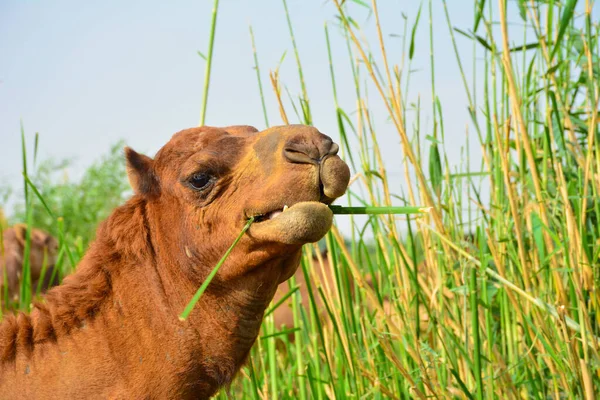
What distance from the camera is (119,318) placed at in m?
2.86

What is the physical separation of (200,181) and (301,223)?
596mm

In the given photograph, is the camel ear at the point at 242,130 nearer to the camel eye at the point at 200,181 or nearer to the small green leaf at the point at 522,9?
the camel eye at the point at 200,181

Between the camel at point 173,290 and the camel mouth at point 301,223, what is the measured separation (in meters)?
0.04

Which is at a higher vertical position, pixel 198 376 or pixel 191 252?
pixel 191 252

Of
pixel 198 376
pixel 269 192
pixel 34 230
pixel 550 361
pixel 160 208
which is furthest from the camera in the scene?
pixel 34 230

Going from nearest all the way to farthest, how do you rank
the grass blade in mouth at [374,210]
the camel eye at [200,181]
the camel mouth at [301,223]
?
the camel mouth at [301,223]
the grass blade in mouth at [374,210]
the camel eye at [200,181]

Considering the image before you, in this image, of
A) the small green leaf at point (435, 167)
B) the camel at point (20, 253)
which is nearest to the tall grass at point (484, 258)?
the small green leaf at point (435, 167)

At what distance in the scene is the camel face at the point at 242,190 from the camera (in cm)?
254

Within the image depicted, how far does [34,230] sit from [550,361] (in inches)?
350

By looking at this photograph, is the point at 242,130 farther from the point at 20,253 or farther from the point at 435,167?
the point at 20,253

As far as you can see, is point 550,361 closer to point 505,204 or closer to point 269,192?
point 505,204

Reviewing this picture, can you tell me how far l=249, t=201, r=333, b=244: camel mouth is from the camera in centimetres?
248

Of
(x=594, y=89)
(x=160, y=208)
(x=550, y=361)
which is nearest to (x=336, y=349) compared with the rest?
(x=550, y=361)

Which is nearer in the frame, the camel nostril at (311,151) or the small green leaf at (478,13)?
the camel nostril at (311,151)
